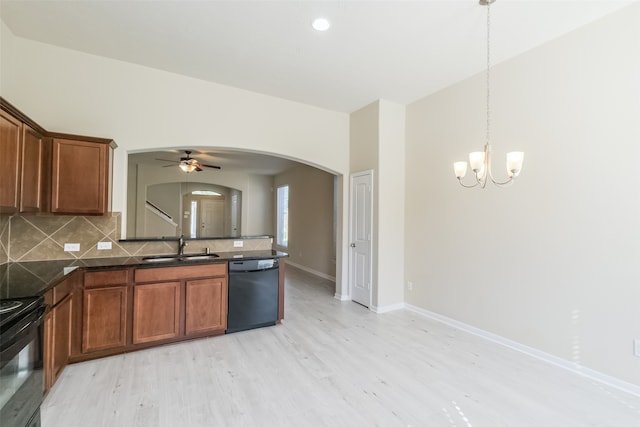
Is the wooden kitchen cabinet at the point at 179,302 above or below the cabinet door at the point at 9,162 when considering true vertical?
below

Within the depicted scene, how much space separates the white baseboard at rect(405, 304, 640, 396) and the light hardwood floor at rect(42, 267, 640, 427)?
9 centimetres

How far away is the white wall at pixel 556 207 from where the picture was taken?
98.7 inches

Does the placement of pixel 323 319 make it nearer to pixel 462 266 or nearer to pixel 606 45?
pixel 462 266

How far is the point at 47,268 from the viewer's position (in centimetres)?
264

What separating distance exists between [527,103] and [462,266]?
2.03m

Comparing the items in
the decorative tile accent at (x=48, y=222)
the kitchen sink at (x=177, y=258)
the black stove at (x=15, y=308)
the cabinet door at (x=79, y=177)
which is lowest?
the black stove at (x=15, y=308)

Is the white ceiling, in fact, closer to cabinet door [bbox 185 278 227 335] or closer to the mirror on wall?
cabinet door [bbox 185 278 227 335]

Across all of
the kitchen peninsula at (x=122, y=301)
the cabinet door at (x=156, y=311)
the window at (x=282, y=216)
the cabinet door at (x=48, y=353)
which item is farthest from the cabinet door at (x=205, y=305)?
the window at (x=282, y=216)

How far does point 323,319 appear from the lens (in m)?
4.05

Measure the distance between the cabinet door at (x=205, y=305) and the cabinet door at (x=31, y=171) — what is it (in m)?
1.54

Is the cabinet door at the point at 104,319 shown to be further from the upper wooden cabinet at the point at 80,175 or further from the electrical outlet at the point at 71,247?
the upper wooden cabinet at the point at 80,175

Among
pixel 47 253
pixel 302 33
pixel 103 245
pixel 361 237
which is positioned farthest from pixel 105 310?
pixel 361 237

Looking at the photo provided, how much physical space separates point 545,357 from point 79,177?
16.5 ft

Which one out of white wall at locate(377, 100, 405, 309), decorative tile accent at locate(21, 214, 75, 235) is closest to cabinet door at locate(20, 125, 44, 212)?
decorative tile accent at locate(21, 214, 75, 235)
